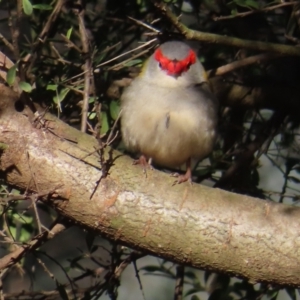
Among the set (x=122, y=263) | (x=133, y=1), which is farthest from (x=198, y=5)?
(x=122, y=263)

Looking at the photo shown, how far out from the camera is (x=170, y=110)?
12.3ft

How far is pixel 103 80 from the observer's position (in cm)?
370

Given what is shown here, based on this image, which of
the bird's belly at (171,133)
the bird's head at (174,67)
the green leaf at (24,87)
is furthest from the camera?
the bird's head at (174,67)

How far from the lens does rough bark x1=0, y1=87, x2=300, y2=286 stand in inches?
111

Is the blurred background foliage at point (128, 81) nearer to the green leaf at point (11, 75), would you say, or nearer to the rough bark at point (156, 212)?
the green leaf at point (11, 75)

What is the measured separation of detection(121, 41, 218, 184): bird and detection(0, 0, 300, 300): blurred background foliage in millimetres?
90

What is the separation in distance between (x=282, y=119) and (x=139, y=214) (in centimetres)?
150

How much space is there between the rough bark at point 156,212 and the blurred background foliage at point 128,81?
10.9 inches

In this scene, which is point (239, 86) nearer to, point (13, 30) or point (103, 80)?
point (103, 80)

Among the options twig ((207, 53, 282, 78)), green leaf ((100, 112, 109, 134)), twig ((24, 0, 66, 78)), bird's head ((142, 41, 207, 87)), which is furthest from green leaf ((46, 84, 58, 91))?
twig ((207, 53, 282, 78))

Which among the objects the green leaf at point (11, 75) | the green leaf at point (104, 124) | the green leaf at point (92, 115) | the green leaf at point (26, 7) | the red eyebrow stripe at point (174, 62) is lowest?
the green leaf at point (104, 124)

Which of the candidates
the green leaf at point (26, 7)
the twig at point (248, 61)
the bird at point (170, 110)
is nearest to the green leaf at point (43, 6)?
the green leaf at point (26, 7)

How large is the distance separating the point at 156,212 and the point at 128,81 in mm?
1278

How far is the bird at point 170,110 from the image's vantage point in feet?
12.2
